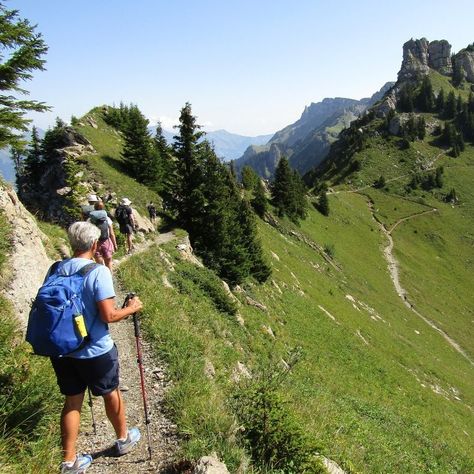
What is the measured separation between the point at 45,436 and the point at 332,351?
89.9ft

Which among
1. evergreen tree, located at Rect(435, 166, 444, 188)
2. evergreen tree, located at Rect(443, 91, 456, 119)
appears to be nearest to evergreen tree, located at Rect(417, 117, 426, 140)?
evergreen tree, located at Rect(443, 91, 456, 119)

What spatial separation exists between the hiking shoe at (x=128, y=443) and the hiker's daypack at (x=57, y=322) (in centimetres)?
230

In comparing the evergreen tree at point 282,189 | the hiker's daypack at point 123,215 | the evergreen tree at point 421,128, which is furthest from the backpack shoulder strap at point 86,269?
the evergreen tree at point 421,128

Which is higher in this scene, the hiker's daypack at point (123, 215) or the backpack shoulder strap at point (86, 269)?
the backpack shoulder strap at point (86, 269)

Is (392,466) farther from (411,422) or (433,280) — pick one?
(433,280)

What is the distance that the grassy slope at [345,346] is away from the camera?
992 cm

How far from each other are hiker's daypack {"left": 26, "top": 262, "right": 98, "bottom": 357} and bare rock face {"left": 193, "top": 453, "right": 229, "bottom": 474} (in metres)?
2.55

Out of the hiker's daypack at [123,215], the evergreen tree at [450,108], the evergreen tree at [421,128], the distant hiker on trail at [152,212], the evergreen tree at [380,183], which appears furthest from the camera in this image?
the evergreen tree at [450,108]

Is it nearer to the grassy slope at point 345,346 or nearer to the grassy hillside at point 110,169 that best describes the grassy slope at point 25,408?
the grassy slope at point 345,346

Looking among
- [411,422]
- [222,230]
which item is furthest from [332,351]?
[222,230]

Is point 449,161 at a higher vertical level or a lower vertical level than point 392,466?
higher

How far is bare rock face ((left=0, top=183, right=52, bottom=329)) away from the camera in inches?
375

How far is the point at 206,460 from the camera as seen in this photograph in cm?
593

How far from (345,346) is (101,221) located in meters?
25.6
